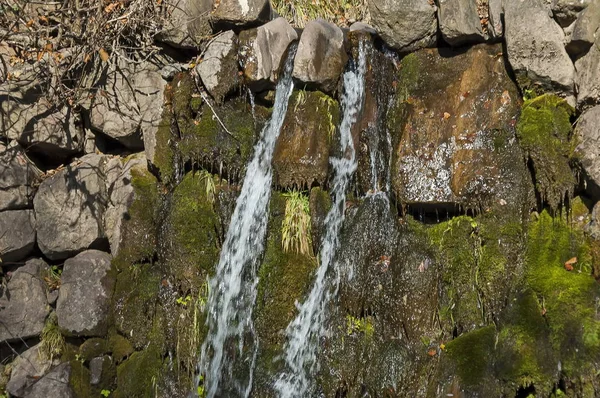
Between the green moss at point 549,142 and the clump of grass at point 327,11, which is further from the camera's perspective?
the clump of grass at point 327,11

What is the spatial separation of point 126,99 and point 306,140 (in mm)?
2363

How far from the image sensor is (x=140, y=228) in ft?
23.8

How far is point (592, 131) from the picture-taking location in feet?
18.8

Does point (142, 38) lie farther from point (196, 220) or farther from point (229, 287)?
point (229, 287)

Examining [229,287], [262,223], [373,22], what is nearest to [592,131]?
[373,22]

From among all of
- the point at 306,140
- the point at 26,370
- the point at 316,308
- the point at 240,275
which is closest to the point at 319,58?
the point at 306,140

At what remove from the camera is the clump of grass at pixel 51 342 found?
7145 mm

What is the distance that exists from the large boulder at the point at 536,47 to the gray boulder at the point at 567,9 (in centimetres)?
6

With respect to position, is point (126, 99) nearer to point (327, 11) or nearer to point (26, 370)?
point (327, 11)

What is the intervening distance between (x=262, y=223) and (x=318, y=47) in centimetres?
182

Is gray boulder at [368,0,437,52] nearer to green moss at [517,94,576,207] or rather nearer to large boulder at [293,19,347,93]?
large boulder at [293,19,347,93]

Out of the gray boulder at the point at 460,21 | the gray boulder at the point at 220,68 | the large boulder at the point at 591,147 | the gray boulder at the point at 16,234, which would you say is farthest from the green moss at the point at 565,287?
the gray boulder at the point at 16,234

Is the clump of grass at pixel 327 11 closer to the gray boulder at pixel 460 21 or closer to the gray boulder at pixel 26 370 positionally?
the gray boulder at pixel 460 21

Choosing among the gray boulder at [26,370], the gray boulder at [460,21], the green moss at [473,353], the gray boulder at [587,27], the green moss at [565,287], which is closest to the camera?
the green moss at [565,287]
